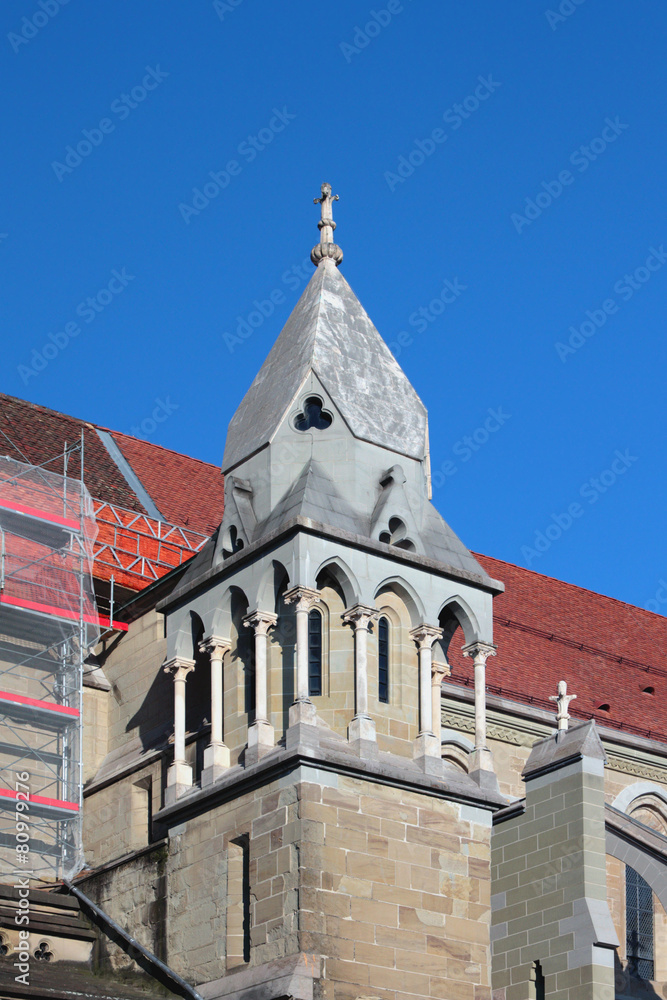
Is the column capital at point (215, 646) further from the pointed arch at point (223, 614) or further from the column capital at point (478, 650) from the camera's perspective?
the column capital at point (478, 650)

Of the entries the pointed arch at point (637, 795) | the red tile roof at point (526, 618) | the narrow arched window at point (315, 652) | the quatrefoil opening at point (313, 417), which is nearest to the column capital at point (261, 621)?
the narrow arched window at point (315, 652)

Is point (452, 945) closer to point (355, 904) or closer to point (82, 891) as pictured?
point (355, 904)

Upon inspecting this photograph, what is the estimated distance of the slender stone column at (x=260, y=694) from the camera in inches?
885

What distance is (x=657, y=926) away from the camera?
2800 cm

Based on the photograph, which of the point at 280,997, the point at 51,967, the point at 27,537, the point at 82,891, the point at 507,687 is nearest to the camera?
the point at 280,997

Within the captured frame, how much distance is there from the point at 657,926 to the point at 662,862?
7.56 ft

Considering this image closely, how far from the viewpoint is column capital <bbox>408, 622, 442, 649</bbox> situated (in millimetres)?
23609

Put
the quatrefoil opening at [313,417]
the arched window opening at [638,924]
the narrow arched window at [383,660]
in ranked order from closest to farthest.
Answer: the narrow arched window at [383,660], the quatrefoil opening at [313,417], the arched window opening at [638,924]

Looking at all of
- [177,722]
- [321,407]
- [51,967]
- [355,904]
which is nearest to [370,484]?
[321,407]

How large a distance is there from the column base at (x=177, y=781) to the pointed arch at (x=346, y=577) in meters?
3.13

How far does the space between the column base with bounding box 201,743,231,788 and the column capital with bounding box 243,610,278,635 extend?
1581mm

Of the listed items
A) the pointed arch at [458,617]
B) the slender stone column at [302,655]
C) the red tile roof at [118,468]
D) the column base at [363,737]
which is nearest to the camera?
the slender stone column at [302,655]

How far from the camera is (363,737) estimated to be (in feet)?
73.3

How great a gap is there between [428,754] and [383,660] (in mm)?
1411
